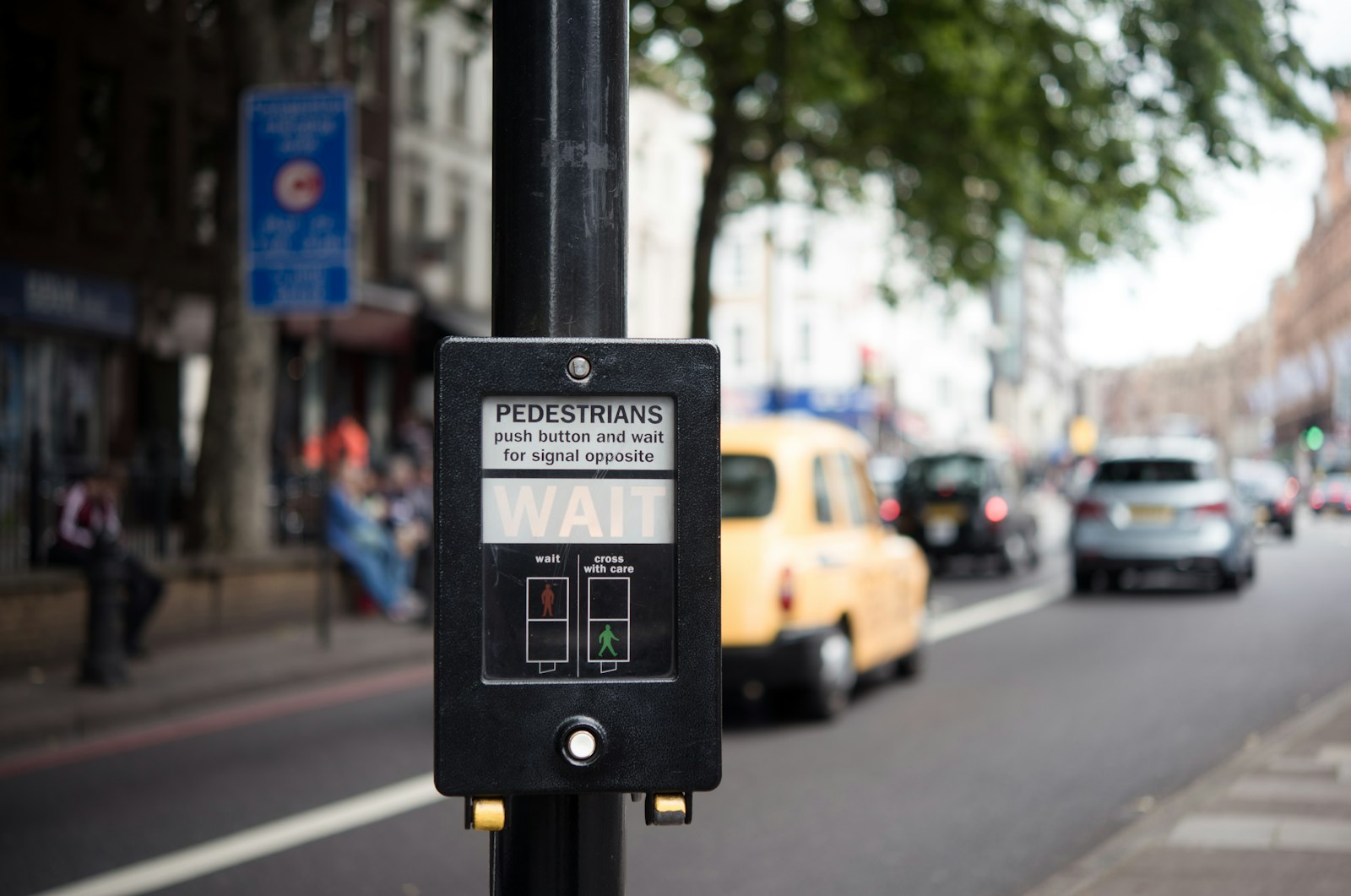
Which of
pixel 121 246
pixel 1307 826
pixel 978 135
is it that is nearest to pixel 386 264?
pixel 121 246

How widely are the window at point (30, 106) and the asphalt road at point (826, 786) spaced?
1485 centimetres

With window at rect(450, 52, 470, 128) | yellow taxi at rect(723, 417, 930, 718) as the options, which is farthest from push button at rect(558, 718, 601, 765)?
window at rect(450, 52, 470, 128)

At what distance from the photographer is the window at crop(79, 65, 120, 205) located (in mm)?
25438

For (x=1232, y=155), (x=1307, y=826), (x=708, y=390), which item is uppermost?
(x=1232, y=155)

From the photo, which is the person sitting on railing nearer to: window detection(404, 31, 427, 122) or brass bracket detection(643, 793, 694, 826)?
brass bracket detection(643, 793, 694, 826)

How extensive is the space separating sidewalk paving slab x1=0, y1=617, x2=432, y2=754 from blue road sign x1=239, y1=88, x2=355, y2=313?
2.64 meters

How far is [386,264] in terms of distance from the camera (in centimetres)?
3388

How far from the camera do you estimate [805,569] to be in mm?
10109

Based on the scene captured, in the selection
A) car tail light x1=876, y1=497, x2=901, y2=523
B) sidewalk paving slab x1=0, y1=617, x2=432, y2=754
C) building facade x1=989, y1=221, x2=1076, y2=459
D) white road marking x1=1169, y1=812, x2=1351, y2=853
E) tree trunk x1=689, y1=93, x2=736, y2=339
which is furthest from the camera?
building facade x1=989, y1=221, x2=1076, y2=459

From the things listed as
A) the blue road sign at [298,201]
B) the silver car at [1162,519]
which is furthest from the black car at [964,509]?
the blue road sign at [298,201]

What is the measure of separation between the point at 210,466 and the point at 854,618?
7847mm

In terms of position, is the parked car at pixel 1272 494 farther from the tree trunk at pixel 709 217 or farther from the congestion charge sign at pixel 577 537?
the congestion charge sign at pixel 577 537

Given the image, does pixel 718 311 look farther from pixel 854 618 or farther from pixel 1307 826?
pixel 1307 826

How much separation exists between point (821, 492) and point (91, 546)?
565 cm
